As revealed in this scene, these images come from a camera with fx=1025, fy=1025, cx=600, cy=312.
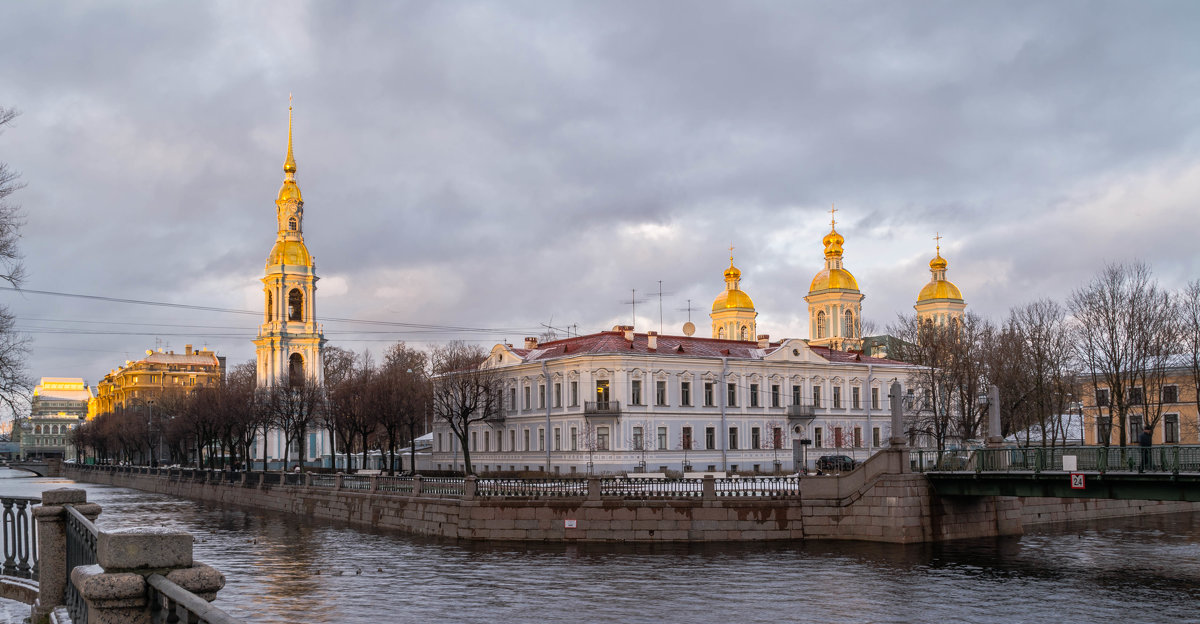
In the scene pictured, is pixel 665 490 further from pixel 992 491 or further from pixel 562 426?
pixel 562 426

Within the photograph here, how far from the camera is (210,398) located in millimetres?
89375

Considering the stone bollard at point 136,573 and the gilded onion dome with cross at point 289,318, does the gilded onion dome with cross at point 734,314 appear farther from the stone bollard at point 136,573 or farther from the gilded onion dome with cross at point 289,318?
the stone bollard at point 136,573

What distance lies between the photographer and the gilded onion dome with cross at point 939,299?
362ft

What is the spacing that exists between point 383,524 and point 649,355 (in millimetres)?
24511

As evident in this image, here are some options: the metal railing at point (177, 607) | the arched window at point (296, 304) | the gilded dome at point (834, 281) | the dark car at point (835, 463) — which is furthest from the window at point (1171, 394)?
the arched window at point (296, 304)

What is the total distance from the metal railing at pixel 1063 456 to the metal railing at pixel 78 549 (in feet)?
106

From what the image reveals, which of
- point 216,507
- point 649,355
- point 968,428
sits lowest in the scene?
point 216,507

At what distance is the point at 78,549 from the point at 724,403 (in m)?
60.5

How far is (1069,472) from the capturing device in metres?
35.3

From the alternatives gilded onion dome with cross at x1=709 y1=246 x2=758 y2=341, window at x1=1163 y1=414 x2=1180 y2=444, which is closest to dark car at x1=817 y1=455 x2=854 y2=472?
window at x1=1163 y1=414 x2=1180 y2=444

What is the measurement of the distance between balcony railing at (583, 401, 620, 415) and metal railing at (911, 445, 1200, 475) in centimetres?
2521

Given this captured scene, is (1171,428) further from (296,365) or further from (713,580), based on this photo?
(296,365)

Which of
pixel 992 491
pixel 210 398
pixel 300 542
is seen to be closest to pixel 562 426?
pixel 300 542

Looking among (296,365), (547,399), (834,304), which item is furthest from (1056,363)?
(296,365)
